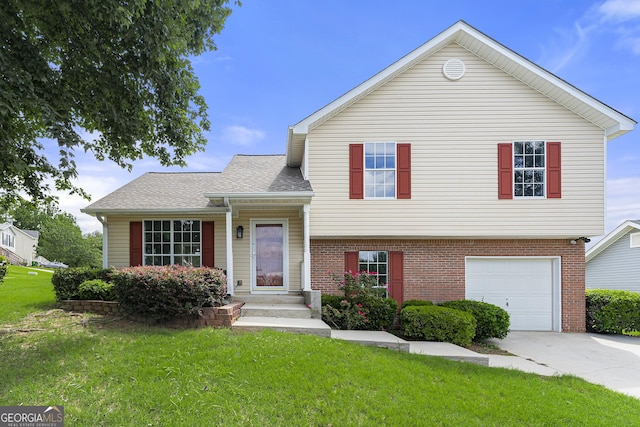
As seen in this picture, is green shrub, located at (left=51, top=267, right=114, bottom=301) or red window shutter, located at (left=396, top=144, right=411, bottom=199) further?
red window shutter, located at (left=396, top=144, right=411, bottom=199)

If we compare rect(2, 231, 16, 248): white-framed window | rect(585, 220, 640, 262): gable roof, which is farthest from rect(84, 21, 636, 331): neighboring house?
rect(2, 231, 16, 248): white-framed window

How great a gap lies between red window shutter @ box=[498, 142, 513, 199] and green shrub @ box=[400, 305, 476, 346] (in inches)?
150

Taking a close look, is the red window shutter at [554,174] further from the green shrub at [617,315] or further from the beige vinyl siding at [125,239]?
the beige vinyl siding at [125,239]

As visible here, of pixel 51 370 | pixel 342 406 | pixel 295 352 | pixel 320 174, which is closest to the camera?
pixel 342 406

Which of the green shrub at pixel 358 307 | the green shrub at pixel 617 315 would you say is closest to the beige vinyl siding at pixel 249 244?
the green shrub at pixel 358 307

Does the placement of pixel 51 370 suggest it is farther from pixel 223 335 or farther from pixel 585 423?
pixel 585 423

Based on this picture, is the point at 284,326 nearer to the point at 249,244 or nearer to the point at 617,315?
the point at 249,244

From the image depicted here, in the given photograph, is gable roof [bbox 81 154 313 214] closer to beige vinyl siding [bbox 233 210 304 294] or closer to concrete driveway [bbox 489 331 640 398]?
beige vinyl siding [bbox 233 210 304 294]

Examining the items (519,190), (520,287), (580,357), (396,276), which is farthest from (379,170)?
(580,357)

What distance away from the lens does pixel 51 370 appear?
516 cm

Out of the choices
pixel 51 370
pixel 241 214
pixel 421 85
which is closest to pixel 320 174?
pixel 241 214

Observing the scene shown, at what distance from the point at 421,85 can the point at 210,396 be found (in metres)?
9.34

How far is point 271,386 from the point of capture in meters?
4.77

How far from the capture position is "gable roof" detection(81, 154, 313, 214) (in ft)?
30.6
